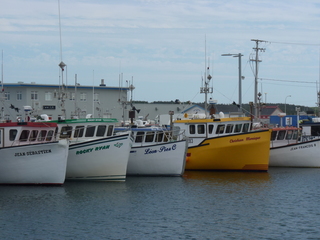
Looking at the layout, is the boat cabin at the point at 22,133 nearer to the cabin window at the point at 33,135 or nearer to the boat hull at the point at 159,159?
the cabin window at the point at 33,135

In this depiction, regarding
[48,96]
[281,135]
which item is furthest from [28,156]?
[48,96]

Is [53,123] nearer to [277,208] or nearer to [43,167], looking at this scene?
[43,167]

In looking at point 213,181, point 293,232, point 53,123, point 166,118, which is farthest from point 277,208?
point 166,118

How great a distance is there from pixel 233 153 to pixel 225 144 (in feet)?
3.37

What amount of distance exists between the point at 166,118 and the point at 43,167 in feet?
72.8

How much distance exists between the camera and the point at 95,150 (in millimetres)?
30750

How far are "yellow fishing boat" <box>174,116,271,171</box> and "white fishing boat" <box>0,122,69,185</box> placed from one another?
11.2 metres

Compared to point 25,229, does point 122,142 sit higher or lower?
higher

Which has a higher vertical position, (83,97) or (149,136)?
(83,97)

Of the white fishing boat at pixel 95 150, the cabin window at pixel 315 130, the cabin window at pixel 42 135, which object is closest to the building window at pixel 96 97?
the cabin window at pixel 315 130

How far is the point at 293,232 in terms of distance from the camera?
20453mm

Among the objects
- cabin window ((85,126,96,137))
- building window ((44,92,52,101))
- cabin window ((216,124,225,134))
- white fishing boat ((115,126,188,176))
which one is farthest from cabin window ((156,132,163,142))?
building window ((44,92,52,101))

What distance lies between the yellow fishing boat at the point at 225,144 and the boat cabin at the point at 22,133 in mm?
10862

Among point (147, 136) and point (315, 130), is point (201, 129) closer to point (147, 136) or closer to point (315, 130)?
point (147, 136)
